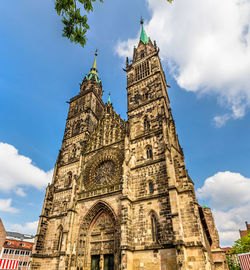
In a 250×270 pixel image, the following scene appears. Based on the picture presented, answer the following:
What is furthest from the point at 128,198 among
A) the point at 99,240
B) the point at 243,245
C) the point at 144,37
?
the point at 144,37

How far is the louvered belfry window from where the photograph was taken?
2558 cm

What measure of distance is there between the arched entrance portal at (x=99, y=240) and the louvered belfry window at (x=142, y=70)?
635 inches

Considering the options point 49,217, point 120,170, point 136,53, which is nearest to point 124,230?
point 120,170

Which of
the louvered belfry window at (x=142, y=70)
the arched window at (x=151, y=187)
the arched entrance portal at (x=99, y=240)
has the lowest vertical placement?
the arched entrance portal at (x=99, y=240)

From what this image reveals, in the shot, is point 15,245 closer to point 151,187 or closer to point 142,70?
point 151,187

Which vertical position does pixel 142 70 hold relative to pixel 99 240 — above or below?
above

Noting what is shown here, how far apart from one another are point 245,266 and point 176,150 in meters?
10.9

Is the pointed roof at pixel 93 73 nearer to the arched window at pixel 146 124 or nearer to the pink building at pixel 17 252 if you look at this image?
the arched window at pixel 146 124

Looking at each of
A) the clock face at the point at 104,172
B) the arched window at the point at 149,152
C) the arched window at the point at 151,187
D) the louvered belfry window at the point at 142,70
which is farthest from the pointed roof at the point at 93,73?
the arched window at the point at 151,187

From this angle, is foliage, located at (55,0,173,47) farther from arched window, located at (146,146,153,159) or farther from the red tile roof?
the red tile roof

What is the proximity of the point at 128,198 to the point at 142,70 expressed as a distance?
1675 cm

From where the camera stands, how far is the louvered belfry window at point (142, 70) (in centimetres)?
2558

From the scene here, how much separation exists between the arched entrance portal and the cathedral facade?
70 millimetres

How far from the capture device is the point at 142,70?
2611cm
